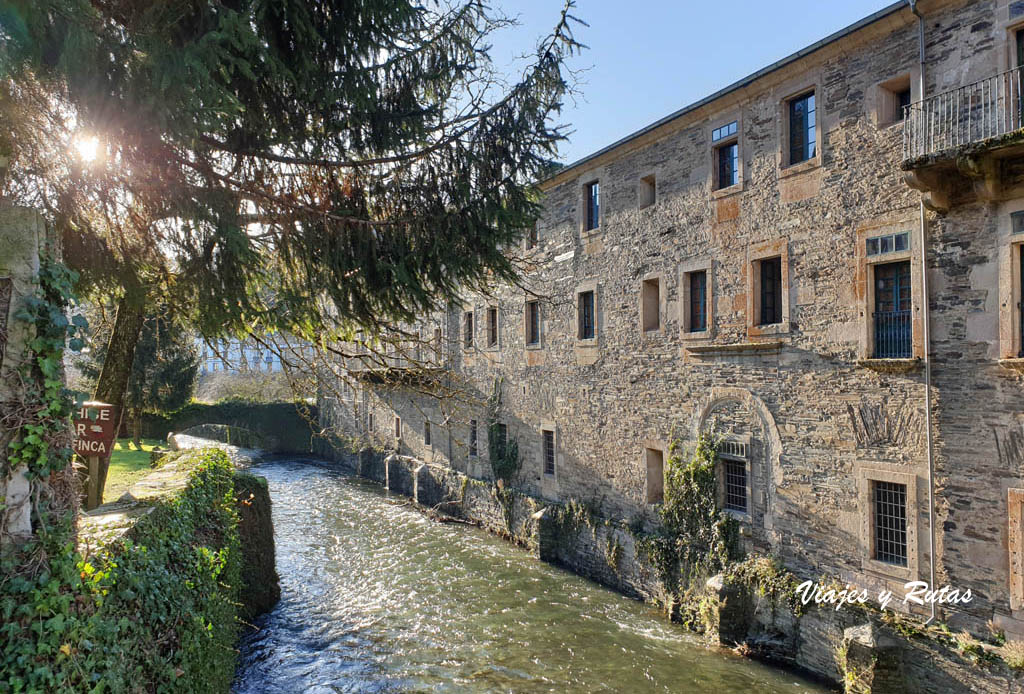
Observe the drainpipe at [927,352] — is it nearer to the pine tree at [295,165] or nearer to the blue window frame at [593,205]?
the pine tree at [295,165]

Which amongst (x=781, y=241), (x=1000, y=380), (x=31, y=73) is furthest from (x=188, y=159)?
(x=1000, y=380)

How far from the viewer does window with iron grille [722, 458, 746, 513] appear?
1148 cm

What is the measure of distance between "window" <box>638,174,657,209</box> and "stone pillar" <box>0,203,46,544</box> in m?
11.9

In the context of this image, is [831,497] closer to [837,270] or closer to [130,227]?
[837,270]

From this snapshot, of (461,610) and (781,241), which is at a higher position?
(781,241)

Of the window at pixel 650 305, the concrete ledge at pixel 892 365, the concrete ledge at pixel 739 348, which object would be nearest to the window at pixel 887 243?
the concrete ledge at pixel 892 365

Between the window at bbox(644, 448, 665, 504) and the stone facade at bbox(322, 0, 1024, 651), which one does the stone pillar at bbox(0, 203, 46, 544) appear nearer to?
the stone facade at bbox(322, 0, 1024, 651)

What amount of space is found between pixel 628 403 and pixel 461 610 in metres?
5.76

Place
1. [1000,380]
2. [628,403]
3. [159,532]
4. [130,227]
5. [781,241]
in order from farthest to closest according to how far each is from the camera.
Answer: [628,403] < [781,241] < [1000,380] < [130,227] < [159,532]

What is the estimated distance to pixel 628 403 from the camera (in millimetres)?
14234

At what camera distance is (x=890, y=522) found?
30.3 ft

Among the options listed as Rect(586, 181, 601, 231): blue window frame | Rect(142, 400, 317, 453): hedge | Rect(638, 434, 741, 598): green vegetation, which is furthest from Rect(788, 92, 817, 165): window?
Rect(142, 400, 317, 453): hedge

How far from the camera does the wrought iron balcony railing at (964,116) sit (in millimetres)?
7977

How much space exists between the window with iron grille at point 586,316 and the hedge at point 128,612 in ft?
33.0
